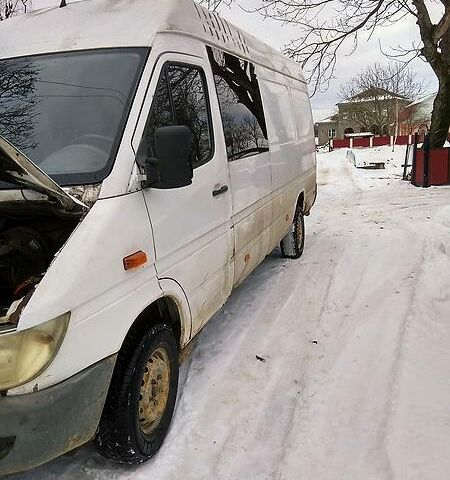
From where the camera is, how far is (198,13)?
370 cm

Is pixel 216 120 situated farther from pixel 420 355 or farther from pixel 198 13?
pixel 420 355

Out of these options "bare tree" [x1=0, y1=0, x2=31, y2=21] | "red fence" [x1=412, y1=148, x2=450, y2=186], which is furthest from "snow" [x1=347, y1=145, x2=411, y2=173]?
"bare tree" [x1=0, y1=0, x2=31, y2=21]

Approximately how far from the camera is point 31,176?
7.72 ft

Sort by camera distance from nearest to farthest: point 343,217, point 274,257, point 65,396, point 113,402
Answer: point 65,396
point 113,402
point 274,257
point 343,217

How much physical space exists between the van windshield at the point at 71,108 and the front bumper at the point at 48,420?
1018mm

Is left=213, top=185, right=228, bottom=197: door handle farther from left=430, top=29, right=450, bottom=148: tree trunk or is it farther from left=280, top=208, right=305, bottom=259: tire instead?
left=430, top=29, right=450, bottom=148: tree trunk

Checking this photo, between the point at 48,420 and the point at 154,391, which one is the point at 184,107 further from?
the point at 48,420

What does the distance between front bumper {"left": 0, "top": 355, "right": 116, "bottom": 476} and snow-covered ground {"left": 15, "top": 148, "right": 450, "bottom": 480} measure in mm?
616

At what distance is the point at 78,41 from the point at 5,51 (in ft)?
1.88

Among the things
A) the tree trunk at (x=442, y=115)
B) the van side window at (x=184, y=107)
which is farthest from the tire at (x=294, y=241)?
the tree trunk at (x=442, y=115)

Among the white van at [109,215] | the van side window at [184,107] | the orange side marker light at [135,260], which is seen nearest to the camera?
the white van at [109,215]

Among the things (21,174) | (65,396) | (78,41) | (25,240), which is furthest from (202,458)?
(78,41)

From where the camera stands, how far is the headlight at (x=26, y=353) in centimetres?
202

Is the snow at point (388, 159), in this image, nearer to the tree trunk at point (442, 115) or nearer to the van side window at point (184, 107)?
the tree trunk at point (442, 115)
